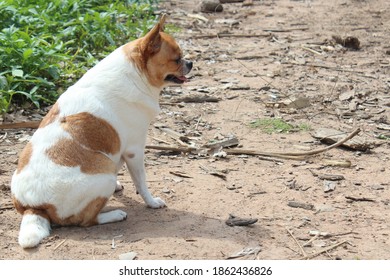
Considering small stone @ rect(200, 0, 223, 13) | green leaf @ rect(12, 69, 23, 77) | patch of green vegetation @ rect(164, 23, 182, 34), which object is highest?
green leaf @ rect(12, 69, 23, 77)

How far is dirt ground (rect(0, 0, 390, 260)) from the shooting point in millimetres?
5512

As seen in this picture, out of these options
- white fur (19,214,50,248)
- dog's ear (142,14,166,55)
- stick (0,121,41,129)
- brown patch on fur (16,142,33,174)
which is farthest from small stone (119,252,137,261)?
stick (0,121,41,129)

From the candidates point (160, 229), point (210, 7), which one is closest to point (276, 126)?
point (160, 229)

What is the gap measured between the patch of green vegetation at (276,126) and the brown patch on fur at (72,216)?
114 inches

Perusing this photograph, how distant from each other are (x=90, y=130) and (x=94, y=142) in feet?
0.34

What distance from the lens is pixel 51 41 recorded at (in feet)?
31.2

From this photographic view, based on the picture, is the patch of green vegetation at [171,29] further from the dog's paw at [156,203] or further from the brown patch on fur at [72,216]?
the brown patch on fur at [72,216]

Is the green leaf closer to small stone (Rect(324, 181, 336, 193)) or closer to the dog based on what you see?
the dog

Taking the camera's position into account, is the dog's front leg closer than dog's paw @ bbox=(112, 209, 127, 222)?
No

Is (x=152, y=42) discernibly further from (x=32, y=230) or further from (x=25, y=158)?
(x=32, y=230)

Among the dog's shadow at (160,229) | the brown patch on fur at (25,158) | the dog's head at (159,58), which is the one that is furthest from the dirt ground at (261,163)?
the dog's head at (159,58)

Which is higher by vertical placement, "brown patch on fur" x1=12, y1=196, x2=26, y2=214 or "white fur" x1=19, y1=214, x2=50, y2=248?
"brown patch on fur" x1=12, y1=196, x2=26, y2=214

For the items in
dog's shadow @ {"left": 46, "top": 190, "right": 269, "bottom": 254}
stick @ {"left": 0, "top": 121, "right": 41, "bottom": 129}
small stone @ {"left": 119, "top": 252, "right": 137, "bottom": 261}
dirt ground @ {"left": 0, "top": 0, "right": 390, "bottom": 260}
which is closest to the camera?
small stone @ {"left": 119, "top": 252, "right": 137, "bottom": 261}

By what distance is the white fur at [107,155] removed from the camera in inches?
219
